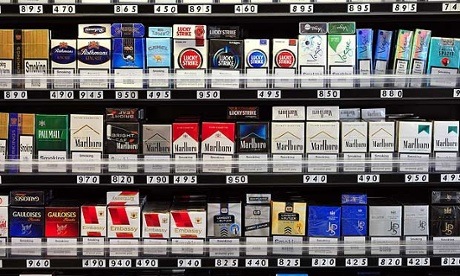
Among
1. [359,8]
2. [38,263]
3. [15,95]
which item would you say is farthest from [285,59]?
[38,263]

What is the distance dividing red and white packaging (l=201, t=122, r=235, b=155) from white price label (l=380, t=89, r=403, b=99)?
756 millimetres

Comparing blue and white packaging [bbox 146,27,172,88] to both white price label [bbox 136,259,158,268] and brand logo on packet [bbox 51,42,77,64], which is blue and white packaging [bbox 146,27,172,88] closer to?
brand logo on packet [bbox 51,42,77,64]

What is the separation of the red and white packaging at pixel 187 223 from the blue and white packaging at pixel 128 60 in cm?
68

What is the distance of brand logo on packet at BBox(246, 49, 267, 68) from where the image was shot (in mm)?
2734

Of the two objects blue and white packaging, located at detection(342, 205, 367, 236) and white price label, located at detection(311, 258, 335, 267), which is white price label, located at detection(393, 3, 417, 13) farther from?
white price label, located at detection(311, 258, 335, 267)

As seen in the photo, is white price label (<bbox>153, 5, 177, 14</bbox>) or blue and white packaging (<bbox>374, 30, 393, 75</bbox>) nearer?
white price label (<bbox>153, 5, 177, 14</bbox>)

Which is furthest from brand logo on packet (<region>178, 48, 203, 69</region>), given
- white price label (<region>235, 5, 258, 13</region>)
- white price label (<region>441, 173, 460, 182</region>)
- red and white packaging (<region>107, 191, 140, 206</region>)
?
white price label (<region>441, 173, 460, 182</region>)

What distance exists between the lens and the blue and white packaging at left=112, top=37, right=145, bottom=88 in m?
2.73

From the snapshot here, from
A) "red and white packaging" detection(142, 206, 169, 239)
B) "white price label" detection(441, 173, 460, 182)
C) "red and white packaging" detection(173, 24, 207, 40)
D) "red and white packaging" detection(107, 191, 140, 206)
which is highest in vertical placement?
"red and white packaging" detection(173, 24, 207, 40)

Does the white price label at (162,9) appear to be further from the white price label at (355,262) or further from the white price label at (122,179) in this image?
the white price label at (355,262)

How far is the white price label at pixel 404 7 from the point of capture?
2.68 m

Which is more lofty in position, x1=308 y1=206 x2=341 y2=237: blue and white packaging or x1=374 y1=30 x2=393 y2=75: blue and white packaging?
x1=374 y1=30 x2=393 y2=75: blue and white packaging

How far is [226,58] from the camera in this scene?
274 cm

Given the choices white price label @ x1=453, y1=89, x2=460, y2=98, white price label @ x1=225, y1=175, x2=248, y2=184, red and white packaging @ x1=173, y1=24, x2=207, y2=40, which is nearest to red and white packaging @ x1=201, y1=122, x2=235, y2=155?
white price label @ x1=225, y1=175, x2=248, y2=184
